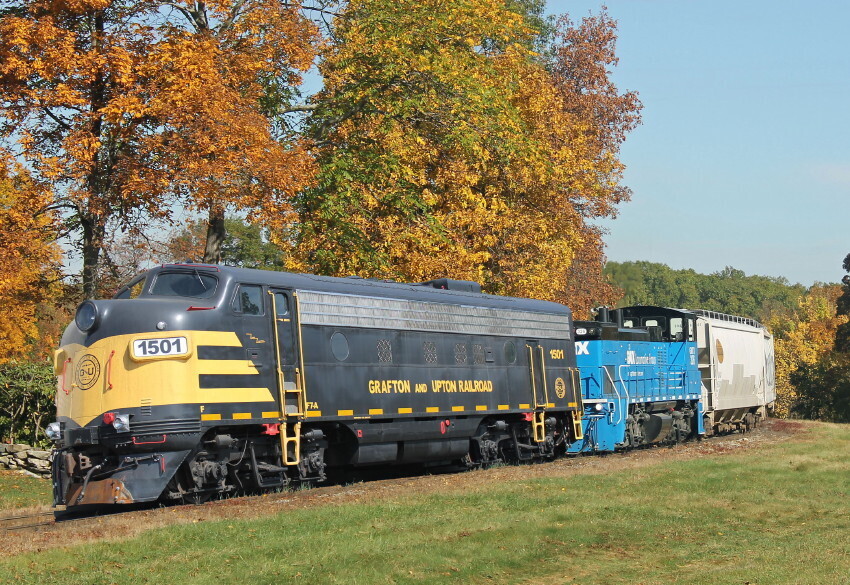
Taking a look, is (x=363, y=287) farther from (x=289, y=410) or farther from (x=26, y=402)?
(x=26, y=402)

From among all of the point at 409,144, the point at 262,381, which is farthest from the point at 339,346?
the point at 409,144

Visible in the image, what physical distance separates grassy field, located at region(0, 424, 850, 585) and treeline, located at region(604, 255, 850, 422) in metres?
15.5

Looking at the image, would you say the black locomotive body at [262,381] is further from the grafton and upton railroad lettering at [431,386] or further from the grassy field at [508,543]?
the grassy field at [508,543]

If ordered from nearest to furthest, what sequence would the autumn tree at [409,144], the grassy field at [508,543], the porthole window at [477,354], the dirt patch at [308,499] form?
the grassy field at [508,543], the dirt patch at [308,499], the porthole window at [477,354], the autumn tree at [409,144]

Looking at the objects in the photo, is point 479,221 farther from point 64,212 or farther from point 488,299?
point 64,212

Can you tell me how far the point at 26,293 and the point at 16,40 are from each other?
19.3 feet

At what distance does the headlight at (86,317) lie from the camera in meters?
16.4

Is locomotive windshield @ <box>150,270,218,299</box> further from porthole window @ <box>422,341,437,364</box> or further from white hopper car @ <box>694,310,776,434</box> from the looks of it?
white hopper car @ <box>694,310,776,434</box>

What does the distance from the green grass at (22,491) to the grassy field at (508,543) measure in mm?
7225

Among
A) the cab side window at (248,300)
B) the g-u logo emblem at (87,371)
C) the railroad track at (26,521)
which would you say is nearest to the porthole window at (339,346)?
the cab side window at (248,300)

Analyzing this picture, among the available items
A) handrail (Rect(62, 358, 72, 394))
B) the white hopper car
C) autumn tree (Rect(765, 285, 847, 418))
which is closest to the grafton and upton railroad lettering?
handrail (Rect(62, 358, 72, 394))

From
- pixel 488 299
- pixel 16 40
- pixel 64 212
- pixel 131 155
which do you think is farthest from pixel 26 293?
pixel 488 299

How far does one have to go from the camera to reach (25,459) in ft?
80.8

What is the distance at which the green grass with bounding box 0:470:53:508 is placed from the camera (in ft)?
64.9
